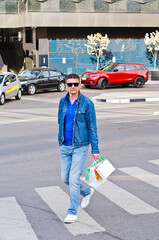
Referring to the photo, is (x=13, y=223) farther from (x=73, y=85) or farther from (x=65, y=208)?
(x=73, y=85)

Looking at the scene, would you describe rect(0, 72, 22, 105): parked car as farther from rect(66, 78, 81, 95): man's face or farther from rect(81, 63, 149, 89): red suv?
rect(66, 78, 81, 95): man's face

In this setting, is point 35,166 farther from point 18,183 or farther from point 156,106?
point 156,106

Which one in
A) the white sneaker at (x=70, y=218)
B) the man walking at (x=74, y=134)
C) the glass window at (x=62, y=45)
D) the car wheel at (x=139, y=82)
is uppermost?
the glass window at (x=62, y=45)

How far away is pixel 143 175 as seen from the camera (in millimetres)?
8047

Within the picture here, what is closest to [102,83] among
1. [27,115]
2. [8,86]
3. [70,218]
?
[8,86]

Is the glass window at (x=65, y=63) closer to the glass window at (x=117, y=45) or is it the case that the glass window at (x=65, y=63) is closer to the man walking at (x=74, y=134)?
the glass window at (x=117, y=45)

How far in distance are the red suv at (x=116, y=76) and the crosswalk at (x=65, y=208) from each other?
845 inches

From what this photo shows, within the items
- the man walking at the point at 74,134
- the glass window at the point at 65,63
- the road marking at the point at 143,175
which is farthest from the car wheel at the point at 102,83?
the man walking at the point at 74,134

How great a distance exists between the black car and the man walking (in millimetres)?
20918

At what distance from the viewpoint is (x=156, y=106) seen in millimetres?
19969

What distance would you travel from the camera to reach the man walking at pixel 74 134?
559 centimetres

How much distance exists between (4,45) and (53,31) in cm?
853

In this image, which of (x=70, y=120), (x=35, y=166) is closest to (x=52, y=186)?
(x=35, y=166)

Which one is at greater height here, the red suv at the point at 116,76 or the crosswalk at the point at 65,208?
the red suv at the point at 116,76
